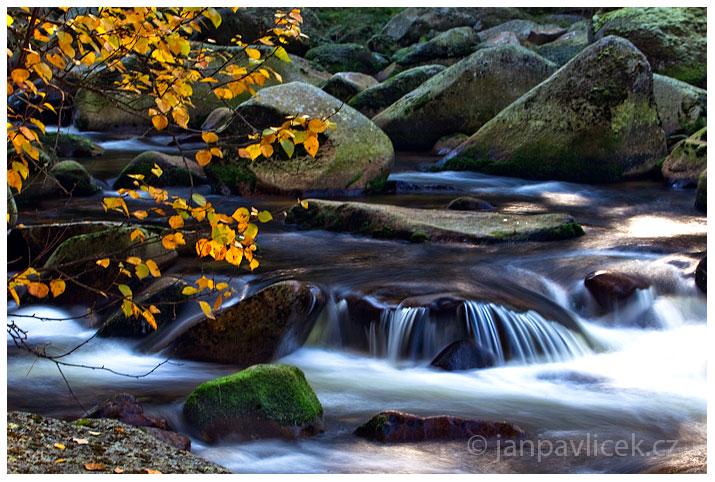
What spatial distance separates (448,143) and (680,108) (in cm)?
426

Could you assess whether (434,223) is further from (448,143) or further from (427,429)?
(448,143)

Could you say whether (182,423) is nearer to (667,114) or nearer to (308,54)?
(667,114)

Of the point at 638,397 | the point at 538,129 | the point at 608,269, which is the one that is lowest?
the point at 638,397

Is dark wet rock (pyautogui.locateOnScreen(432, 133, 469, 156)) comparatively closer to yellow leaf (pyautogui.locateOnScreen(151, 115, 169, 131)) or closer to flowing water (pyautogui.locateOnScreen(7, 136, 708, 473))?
flowing water (pyautogui.locateOnScreen(7, 136, 708, 473))

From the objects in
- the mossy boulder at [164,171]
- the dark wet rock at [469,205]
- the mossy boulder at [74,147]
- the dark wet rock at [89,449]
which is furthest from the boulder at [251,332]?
the mossy boulder at [74,147]

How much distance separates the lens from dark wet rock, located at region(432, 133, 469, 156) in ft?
49.2

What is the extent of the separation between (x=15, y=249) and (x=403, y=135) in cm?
917

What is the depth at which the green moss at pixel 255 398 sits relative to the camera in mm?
4328

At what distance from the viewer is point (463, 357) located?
18.3ft

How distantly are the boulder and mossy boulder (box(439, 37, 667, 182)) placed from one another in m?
7.48

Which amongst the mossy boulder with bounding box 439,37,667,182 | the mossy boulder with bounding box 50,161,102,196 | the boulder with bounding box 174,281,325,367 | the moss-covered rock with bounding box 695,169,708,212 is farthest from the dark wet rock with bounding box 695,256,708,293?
the mossy boulder with bounding box 50,161,102,196

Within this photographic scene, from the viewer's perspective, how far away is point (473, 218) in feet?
29.5

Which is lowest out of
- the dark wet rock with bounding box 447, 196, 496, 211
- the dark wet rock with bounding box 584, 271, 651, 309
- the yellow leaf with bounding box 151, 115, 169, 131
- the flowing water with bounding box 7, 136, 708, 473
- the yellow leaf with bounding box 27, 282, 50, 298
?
the flowing water with bounding box 7, 136, 708, 473

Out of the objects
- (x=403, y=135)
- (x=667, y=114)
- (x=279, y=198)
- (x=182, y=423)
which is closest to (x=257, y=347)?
(x=182, y=423)
